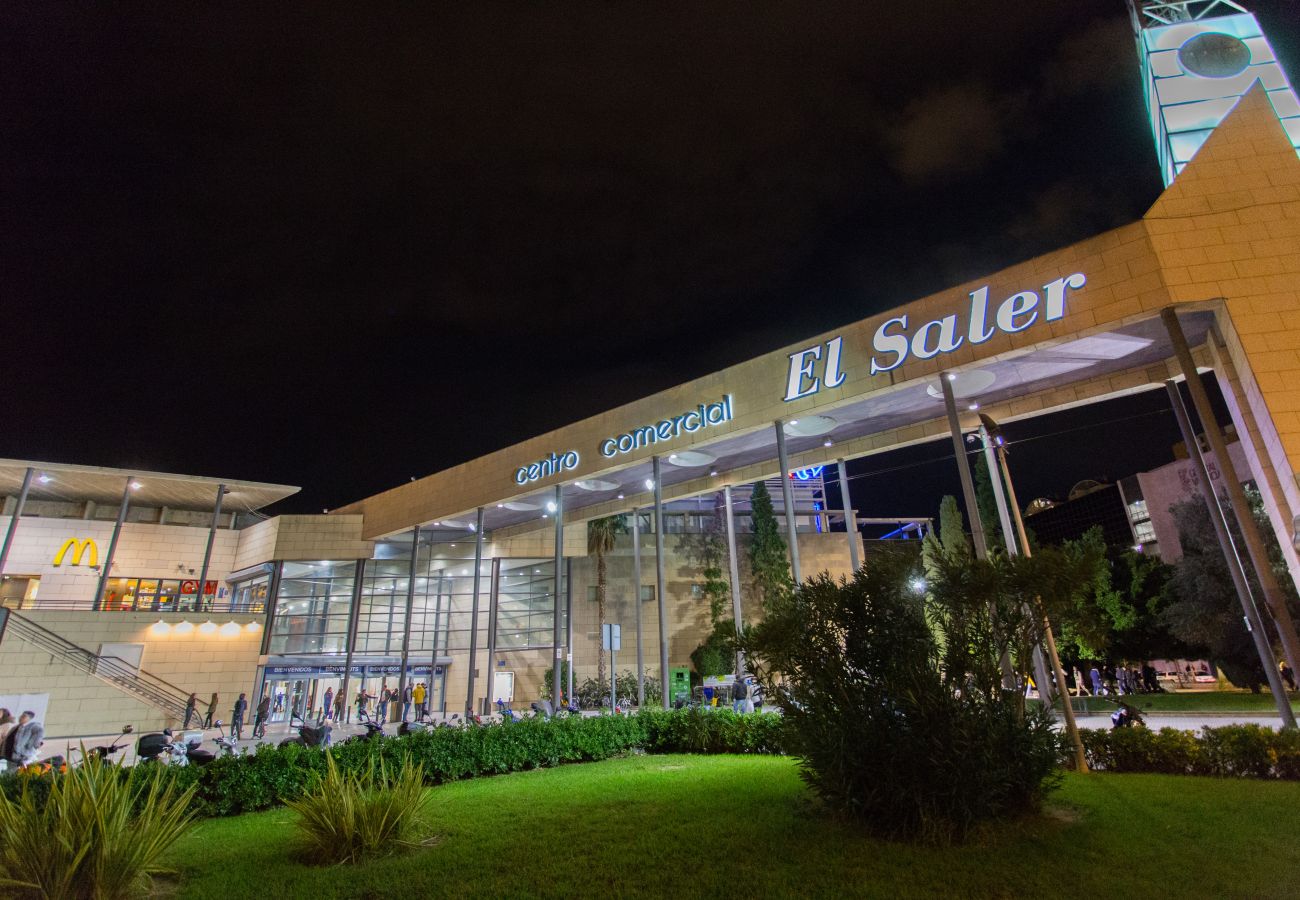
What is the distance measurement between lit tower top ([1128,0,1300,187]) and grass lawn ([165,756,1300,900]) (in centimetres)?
1660

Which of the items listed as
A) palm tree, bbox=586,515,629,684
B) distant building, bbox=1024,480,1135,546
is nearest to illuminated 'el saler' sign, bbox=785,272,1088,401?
palm tree, bbox=586,515,629,684

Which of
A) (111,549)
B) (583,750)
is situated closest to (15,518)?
(111,549)

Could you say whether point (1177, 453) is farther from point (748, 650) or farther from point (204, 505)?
point (204, 505)

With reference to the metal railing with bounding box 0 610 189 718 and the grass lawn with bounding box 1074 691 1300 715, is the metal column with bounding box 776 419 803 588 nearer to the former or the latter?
the grass lawn with bounding box 1074 691 1300 715

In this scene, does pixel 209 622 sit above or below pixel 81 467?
Answer: below

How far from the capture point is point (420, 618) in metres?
31.8

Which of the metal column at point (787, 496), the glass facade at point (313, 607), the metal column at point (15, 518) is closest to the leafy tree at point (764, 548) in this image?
the metal column at point (787, 496)

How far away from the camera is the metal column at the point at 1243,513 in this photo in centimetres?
987

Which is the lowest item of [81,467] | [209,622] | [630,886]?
[630,886]

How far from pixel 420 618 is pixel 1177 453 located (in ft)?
183

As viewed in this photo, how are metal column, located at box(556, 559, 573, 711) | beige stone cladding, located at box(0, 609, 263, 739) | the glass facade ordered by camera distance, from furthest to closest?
metal column, located at box(556, 559, 573, 711) < the glass facade < beige stone cladding, located at box(0, 609, 263, 739)

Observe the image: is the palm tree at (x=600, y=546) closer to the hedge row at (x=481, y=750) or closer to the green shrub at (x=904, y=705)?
the hedge row at (x=481, y=750)

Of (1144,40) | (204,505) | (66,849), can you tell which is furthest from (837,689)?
(204,505)

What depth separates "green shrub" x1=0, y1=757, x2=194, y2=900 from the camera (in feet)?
17.4
